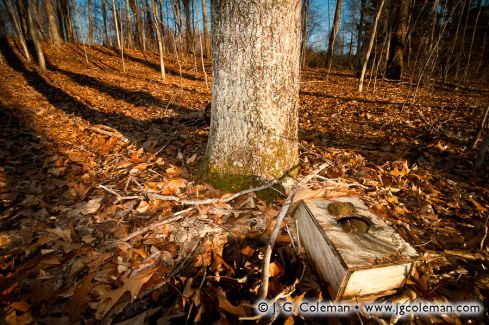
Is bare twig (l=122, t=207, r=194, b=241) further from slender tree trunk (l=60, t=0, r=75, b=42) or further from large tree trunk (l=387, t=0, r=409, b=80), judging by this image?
slender tree trunk (l=60, t=0, r=75, b=42)

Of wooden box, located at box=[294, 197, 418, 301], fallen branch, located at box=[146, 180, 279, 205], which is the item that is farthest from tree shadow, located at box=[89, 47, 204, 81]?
wooden box, located at box=[294, 197, 418, 301]

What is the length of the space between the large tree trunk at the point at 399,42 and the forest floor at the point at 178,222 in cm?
1009

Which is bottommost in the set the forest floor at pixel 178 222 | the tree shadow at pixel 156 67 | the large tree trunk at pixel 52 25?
the forest floor at pixel 178 222

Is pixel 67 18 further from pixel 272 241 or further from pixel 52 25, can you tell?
pixel 272 241

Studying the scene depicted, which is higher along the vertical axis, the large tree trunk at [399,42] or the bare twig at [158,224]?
the large tree trunk at [399,42]

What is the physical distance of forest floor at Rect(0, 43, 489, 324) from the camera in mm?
1225

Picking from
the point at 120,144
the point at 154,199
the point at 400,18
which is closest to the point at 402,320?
the point at 154,199

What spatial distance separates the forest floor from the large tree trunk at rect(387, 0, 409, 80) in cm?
1009

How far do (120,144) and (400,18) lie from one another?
554 inches

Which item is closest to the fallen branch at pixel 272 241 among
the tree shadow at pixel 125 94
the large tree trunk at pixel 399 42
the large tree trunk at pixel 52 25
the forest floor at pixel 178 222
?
the forest floor at pixel 178 222

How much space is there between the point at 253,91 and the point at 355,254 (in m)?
1.29

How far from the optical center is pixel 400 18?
1137cm

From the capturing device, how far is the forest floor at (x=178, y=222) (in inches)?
48.2

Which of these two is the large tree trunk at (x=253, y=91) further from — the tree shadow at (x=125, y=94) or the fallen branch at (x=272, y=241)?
the tree shadow at (x=125, y=94)
